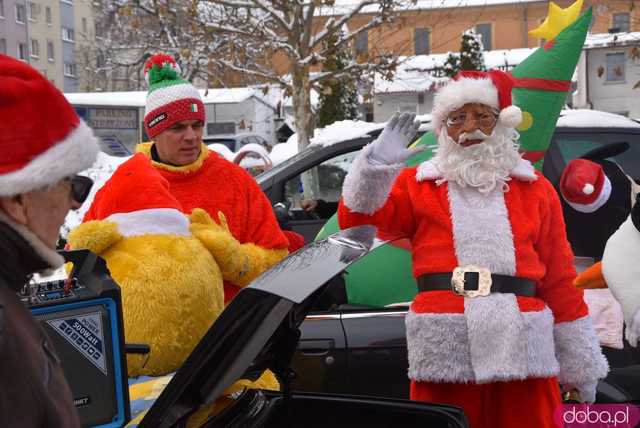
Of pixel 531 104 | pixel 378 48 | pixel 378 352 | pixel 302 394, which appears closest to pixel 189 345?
pixel 302 394

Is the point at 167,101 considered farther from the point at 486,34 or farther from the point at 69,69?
the point at 486,34

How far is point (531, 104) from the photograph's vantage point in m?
3.92

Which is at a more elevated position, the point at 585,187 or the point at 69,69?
the point at 69,69

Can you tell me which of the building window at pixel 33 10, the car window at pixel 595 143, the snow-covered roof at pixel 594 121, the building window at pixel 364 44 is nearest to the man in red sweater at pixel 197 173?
the car window at pixel 595 143

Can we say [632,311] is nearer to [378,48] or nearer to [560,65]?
[560,65]

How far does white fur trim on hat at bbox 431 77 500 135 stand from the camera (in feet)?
9.47

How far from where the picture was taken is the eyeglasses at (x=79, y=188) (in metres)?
1.54

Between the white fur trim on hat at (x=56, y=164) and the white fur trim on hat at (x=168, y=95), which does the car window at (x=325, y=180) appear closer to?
the white fur trim on hat at (x=168, y=95)

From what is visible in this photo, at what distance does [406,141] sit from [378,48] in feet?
34.5

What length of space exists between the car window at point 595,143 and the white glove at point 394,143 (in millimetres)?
2258

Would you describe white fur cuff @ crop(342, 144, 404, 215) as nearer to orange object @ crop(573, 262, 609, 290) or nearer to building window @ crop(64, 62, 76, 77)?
orange object @ crop(573, 262, 609, 290)

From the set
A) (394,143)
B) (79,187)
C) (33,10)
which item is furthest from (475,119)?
(33,10)

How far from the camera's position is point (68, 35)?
53031mm

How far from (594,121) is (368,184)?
8.50ft
